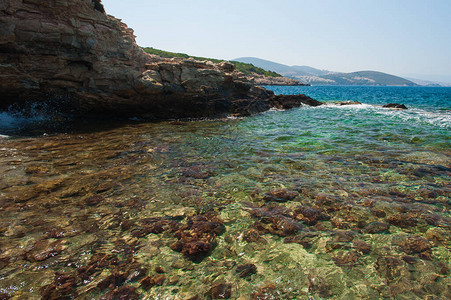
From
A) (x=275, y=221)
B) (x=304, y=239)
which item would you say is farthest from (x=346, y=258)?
(x=275, y=221)

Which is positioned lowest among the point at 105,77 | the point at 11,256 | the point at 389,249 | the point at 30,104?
the point at 11,256

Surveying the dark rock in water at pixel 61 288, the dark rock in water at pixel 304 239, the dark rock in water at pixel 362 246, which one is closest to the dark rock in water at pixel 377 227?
the dark rock in water at pixel 362 246

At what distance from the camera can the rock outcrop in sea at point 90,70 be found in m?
13.5

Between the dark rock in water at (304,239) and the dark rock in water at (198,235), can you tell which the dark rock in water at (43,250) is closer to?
the dark rock in water at (198,235)

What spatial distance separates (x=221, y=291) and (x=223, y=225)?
1606 millimetres

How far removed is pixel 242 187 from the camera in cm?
663

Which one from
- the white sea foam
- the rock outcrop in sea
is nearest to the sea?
the rock outcrop in sea

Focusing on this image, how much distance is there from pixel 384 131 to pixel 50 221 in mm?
16952

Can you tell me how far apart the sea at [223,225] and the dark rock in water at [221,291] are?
0.06 ft

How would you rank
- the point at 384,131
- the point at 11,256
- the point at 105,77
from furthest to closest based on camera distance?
the point at 105,77, the point at 384,131, the point at 11,256

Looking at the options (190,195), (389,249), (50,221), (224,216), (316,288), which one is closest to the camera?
(316,288)

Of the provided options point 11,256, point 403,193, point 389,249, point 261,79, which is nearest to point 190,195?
point 11,256

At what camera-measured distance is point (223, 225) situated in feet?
16.1

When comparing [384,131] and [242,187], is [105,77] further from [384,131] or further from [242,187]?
[384,131]
